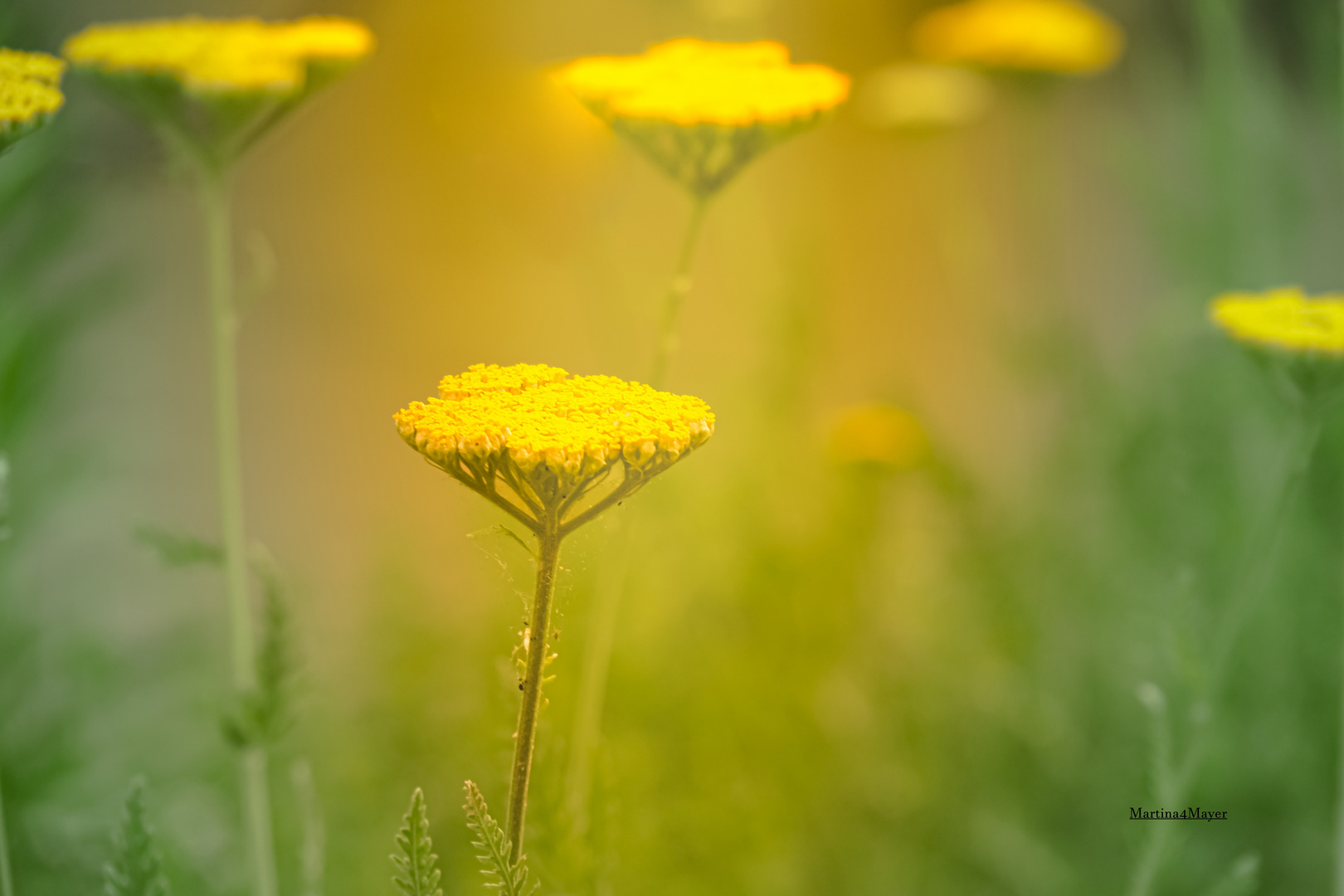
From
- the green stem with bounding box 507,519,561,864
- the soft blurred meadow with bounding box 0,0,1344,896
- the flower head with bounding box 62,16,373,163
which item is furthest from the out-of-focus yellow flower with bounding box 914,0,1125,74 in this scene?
the green stem with bounding box 507,519,561,864

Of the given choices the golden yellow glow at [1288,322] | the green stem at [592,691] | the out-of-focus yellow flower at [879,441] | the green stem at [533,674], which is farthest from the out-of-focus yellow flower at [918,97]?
the green stem at [533,674]

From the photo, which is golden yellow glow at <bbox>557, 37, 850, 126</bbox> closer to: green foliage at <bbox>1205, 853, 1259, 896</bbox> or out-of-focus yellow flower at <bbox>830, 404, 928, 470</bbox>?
green foliage at <bbox>1205, 853, 1259, 896</bbox>

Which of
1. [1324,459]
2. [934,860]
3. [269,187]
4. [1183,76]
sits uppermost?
[1183,76]

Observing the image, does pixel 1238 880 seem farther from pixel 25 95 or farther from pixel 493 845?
pixel 25 95

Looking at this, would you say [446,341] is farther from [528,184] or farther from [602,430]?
[602,430]

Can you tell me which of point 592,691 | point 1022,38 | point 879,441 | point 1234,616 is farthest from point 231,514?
point 1022,38

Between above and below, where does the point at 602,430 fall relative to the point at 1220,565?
above

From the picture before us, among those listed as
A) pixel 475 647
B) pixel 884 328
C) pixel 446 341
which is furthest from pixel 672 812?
pixel 884 328

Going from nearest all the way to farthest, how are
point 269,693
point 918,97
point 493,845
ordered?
1. point 493,845
2. point 269,693
3. point 918,97
